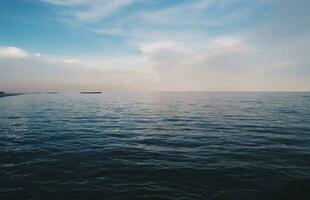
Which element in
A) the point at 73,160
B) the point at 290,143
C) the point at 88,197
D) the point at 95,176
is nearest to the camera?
the point at 88,197

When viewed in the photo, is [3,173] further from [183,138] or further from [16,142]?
[183,138]

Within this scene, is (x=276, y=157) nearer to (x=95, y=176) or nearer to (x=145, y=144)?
(x=145, y=144)

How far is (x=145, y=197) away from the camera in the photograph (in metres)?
11.0

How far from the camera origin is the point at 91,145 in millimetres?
21391

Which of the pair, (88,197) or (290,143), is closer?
(88,197)

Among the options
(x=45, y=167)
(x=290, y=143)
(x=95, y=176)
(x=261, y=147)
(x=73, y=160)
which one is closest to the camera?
(x=95, y=176)

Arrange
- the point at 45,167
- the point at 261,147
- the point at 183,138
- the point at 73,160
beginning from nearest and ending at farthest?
the point at 45,167 → the point at 73,160 → the point at 261,147 → the point at 183,138

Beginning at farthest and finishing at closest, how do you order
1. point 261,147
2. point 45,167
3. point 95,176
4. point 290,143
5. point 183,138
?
point 183,138 < point 290,143 < point 261,147 < point 45,167 < point 95,176

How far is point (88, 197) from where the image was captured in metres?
10.9

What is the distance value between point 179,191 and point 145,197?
1807 mm

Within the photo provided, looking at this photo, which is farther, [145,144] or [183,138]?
[183,138]

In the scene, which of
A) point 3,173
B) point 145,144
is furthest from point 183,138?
point 3,173

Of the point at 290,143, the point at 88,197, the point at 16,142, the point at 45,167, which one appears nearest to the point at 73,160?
the point at 45,167

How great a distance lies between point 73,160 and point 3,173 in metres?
4.32
